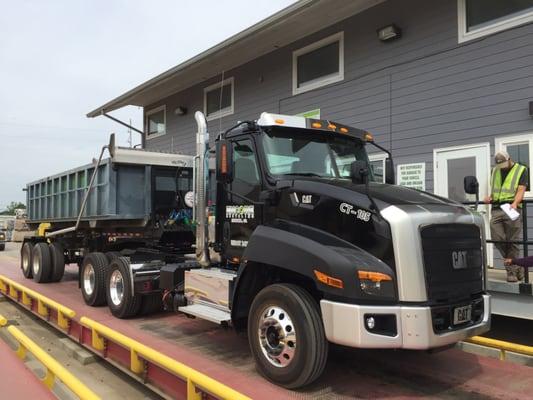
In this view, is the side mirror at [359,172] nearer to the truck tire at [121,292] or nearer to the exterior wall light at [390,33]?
the truck tire at [121,292]

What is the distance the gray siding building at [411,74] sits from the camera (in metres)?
7.43

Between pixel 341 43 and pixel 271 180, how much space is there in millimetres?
6310

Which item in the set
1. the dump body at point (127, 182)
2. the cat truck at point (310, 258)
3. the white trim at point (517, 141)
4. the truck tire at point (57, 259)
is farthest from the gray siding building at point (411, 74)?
the truck tire at point (57, 259)

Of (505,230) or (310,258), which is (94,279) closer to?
(310,258)

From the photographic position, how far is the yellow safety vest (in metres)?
5.42

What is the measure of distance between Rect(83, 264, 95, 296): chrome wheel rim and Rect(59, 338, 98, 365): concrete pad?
5.20ft

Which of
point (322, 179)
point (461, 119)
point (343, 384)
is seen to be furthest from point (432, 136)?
point (343, 384)

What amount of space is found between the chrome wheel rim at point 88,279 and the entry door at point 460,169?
6021 mm

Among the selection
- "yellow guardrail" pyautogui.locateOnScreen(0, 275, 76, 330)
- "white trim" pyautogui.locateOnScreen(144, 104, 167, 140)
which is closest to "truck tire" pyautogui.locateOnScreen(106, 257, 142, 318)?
"yellow guardrail" pyautogui.locateOnScreen(0, 275, 76, 330)

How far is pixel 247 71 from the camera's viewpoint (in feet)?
40.9

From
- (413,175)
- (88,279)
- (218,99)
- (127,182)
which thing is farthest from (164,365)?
(218,99)

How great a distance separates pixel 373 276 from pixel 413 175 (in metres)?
5.52

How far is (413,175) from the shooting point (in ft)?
28.6

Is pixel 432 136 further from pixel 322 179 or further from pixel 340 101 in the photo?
pixel 322 179
